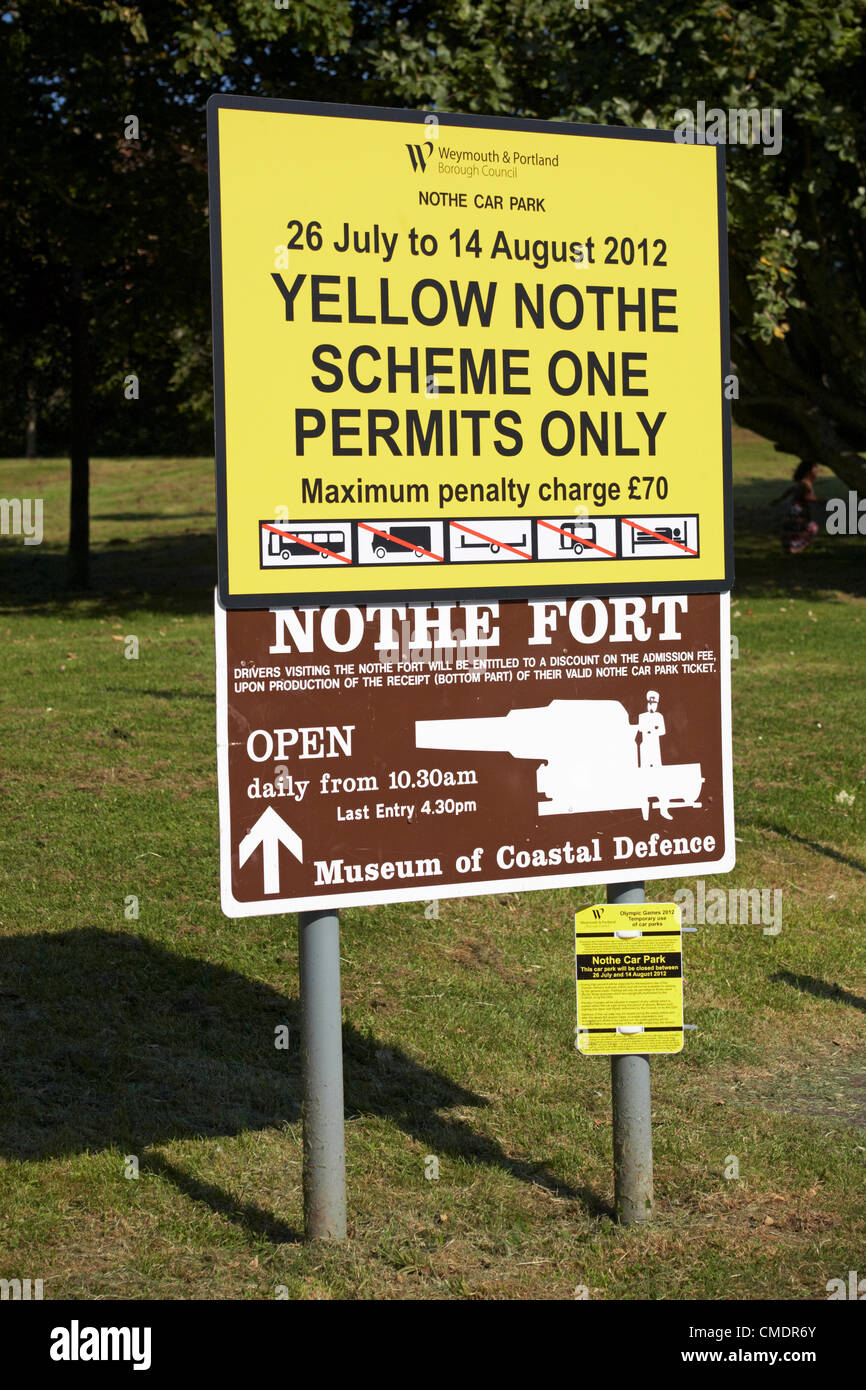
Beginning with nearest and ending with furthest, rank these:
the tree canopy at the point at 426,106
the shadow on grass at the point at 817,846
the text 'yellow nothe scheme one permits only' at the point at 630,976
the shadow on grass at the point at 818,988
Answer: the text 'yellow nothe scheme one permits only' at the point at 630,976 → the shadow on grass at the point at 818,988 → the shadow on grass at the point at 817,846 → the tree canopy at the point at 426,106

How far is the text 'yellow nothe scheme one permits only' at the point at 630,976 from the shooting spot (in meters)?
4.32

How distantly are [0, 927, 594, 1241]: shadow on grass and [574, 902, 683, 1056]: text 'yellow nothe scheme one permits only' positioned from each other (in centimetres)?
67

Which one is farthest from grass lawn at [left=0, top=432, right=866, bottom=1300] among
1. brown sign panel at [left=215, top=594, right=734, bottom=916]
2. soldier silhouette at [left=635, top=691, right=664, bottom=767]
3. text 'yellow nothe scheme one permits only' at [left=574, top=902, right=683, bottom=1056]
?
soldier silhouette at [left=635, top=691, right=664, bottom=767]

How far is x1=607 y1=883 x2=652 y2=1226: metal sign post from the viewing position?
4.35 m

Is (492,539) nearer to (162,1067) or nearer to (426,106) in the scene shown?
(162,1067)

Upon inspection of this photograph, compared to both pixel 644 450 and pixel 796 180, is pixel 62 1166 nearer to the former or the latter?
pixel 644 450

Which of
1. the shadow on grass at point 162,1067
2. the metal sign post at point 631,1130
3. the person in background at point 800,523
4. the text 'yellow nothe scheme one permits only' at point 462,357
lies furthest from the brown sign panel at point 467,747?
the person in background at point 800,523

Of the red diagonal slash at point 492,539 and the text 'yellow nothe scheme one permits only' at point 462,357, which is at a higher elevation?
the text 'yellow nothe scheme one permits only' at point 462,357

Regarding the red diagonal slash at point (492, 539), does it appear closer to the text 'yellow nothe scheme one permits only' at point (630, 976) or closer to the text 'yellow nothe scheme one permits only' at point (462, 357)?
the text 'yellow nothe scheme one permits only' at point (462, 357)

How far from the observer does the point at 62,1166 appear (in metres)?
4.68

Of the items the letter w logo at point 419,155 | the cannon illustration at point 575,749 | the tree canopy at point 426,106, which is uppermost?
the tree canopy at point 426,106

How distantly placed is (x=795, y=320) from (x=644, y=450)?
16.3m

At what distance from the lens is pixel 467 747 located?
4156 mm

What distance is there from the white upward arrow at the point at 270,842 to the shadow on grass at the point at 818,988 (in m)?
3.28
